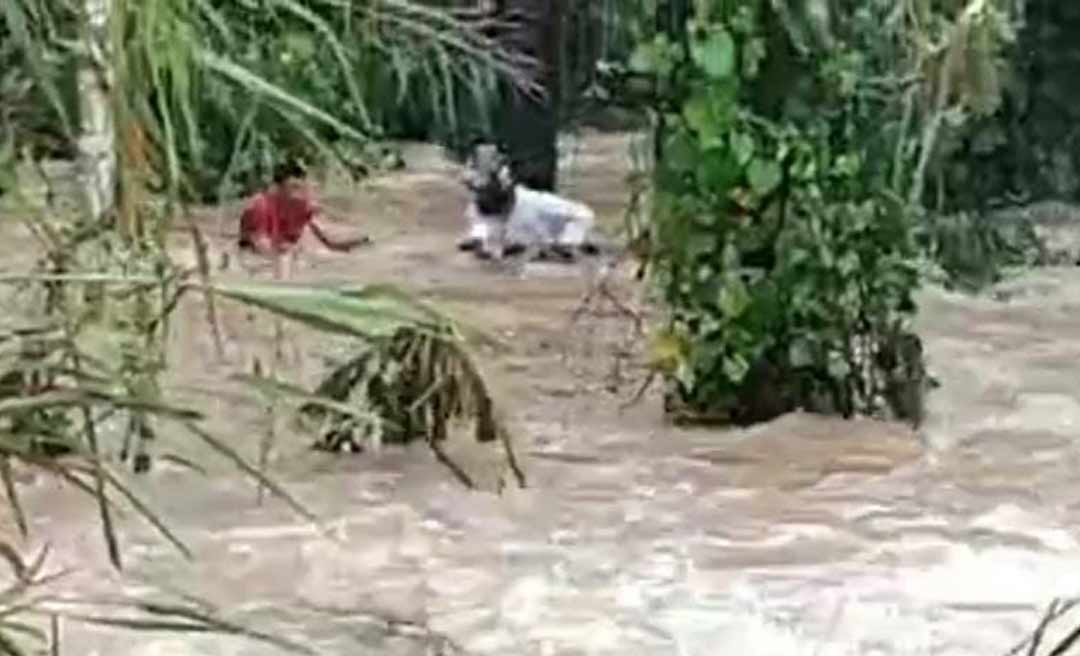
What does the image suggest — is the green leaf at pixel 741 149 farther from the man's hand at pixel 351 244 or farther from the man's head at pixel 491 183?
the man's head at pixel 491 183

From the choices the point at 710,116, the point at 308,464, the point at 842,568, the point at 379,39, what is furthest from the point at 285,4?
the point at 710,116

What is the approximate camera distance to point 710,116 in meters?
7.21

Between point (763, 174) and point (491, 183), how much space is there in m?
4.71

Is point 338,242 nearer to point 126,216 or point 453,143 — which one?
point 453,143

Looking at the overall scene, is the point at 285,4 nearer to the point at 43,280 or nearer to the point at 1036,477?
the point at 43,280

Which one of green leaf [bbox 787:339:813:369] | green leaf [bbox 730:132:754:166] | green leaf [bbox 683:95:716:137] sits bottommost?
green leaf [bbox 787:339:813:369]

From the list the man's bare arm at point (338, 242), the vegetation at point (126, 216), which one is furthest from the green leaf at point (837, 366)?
the vegetation at point (126, 216)

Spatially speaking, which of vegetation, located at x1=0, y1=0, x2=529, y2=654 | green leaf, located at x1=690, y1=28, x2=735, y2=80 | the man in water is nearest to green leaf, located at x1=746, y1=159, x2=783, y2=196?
green leaf, located at x1=690, y1=28, x2=735, y2=80

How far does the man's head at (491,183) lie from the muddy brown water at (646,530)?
132 inches

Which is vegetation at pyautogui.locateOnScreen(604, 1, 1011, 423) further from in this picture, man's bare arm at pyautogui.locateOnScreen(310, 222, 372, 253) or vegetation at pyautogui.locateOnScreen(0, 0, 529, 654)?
vegetation at pyautogui.locateOnScreen(0, 0, 529, 654)

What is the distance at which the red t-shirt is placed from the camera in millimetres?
9992

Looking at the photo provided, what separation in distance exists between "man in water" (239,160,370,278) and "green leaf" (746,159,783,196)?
113 inches

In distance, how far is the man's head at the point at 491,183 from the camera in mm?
11586

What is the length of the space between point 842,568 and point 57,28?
450 centimetres
